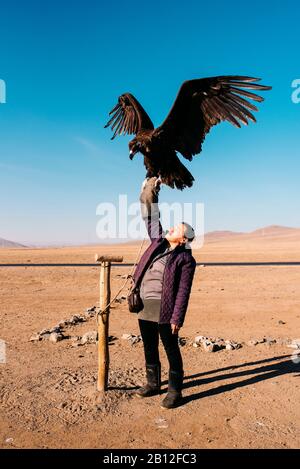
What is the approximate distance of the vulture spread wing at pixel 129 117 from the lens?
5.82m

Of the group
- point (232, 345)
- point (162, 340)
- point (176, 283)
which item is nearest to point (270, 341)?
point (232, 345)

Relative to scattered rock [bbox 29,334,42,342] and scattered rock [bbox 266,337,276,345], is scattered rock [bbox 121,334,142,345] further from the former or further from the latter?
Answer: scattered rock [bbox 266,337,276,345]

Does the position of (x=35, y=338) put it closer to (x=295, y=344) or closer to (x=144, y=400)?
(x=144, y=400)

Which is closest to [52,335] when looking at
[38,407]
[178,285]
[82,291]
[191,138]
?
[38,407]

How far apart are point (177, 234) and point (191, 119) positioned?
1.67 meters

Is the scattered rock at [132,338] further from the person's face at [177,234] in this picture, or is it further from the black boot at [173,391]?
the person's face at [177,234]

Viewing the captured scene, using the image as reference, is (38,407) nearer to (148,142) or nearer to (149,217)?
(149,217)

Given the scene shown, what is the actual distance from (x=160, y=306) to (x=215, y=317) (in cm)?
622

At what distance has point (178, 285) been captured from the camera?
462 cm

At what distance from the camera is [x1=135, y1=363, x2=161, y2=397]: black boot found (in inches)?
207

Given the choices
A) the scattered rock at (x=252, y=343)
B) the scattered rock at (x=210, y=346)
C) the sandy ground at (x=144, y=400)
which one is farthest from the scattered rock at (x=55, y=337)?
the scattered rock at (x=252, y=343)

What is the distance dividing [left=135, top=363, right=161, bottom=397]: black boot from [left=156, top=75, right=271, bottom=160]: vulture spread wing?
8.88 feet

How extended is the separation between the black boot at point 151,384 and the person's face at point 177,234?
1.75m

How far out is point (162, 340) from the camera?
4.81 meters
